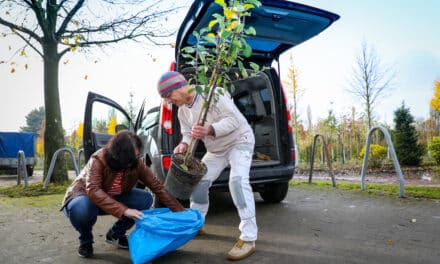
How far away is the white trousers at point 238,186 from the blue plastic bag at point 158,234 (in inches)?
17.0

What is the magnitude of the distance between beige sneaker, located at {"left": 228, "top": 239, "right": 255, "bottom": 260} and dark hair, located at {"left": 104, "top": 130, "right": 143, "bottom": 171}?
3.47 feet

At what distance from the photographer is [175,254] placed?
8.38 ft

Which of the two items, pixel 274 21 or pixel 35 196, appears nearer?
pixel 274 21

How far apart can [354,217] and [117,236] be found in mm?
2600

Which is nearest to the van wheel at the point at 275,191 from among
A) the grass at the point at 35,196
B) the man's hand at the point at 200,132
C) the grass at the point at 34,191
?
the man's hand at the point at 200,132

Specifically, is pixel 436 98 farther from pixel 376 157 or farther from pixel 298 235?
pixel 298 235

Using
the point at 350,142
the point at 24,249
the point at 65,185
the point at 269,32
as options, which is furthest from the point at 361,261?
the point at 350,142

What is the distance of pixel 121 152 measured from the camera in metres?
2.38

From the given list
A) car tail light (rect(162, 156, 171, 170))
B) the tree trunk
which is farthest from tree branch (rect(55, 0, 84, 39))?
car tail light (rect(162, 156, 171, 170))

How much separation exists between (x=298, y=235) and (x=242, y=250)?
2.63 ft

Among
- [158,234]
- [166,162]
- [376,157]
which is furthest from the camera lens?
[376,157]

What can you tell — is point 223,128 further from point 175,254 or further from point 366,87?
point 366,87

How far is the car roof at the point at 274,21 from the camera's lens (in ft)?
9.86

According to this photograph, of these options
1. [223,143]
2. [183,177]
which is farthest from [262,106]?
[183,177]
